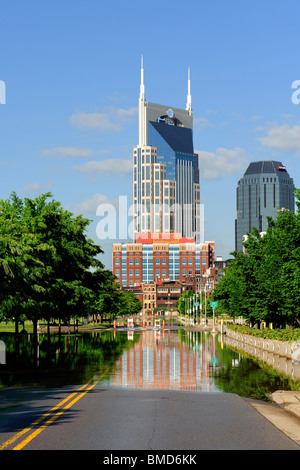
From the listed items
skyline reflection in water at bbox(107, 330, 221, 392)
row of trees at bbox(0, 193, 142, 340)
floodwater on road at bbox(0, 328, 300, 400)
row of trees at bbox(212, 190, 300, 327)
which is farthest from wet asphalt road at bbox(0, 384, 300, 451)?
row of trees at bbox(212, 190, 300, 327)

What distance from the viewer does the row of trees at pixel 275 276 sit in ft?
132

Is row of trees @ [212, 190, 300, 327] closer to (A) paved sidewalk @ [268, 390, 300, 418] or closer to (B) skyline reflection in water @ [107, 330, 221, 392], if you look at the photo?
(B) skyline reflection in water @ [107, 330, 221, 392]

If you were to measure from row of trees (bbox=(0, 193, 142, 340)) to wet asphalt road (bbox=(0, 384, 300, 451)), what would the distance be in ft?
28.4

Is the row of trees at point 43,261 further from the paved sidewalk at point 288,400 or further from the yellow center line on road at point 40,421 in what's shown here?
the paved sidewalk at point 288,400

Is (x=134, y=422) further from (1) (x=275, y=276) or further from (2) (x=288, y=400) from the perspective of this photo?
(1) (x=275, y=276)

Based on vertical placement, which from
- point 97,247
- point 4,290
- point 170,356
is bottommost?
point 170,356

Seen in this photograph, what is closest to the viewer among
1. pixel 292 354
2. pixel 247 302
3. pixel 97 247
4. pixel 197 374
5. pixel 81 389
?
pixel 81 389

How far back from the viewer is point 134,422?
48.7 ft

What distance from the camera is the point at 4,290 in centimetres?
2962

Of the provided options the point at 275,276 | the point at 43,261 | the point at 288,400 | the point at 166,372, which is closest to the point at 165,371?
the point at 166,372

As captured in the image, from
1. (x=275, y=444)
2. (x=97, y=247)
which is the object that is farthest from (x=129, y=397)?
(x=97, y=247)

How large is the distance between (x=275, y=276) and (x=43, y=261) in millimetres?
16711

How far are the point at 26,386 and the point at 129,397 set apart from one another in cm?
505
